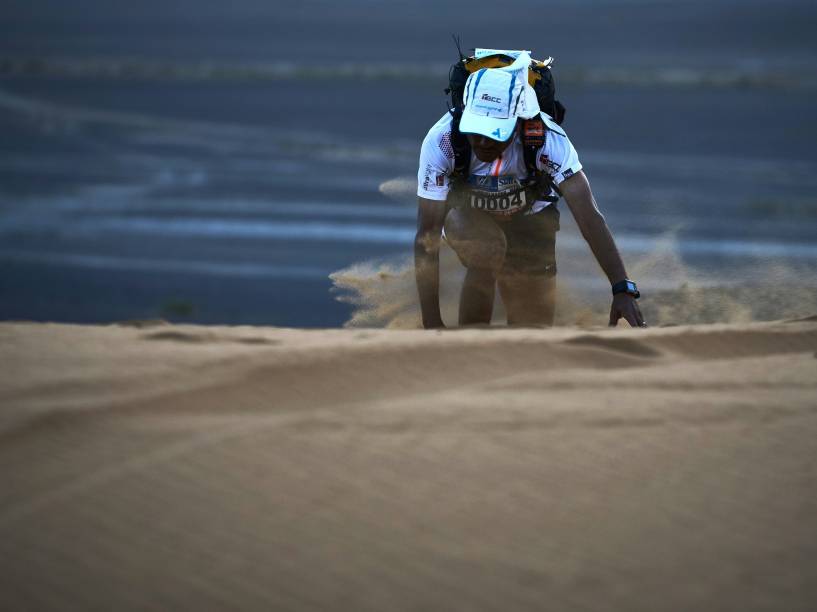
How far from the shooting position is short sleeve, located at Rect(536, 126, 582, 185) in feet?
19.0

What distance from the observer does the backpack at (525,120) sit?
18.7ft

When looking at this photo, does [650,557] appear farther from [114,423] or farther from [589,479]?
[114,423]

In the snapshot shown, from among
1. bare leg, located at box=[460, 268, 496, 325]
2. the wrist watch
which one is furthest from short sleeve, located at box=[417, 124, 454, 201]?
the wrist watch

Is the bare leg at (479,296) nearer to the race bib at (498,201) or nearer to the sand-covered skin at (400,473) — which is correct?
the race bib at (498,201)

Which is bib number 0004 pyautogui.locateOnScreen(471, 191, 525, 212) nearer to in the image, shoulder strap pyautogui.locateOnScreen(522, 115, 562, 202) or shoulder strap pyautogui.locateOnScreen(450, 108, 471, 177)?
shoulder strap pyautogui.locateOnScreen(522, 115, 562, 202)

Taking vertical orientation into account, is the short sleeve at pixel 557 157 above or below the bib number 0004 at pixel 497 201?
above

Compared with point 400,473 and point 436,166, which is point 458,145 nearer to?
point 436,166

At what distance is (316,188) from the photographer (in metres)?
14.8

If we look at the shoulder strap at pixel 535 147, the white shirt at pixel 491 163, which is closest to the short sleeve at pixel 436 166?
the white shirt at pixel 491 163

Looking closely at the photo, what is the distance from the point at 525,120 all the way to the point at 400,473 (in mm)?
2682

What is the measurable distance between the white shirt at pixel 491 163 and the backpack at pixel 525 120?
0.13ft

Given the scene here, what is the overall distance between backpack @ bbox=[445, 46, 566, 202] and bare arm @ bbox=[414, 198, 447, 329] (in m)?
0.22

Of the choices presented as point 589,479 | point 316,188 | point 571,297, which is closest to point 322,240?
point 316,188

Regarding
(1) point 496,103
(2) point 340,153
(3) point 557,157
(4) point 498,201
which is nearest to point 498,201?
(4) point 498,201
